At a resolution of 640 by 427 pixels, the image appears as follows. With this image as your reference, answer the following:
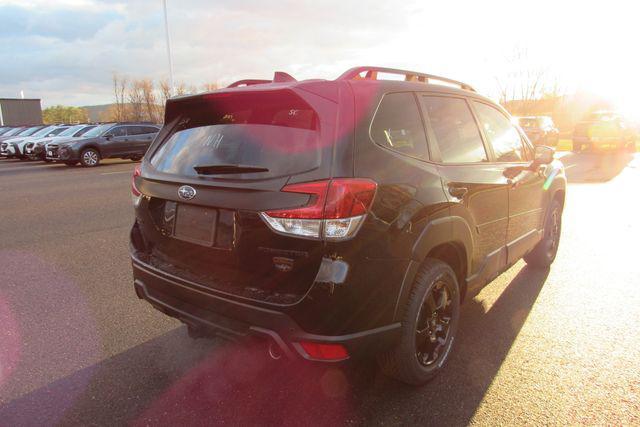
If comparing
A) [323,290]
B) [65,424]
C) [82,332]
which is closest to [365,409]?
[323,290]

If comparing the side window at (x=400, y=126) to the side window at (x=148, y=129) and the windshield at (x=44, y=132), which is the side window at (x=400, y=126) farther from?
the windshield at (x=44, y=132)

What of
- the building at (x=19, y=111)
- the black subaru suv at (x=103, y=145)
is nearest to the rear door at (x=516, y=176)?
the black subaru suv at (x=103, y=145)

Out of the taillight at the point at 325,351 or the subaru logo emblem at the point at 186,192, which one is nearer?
the taillight at the point at 325,351

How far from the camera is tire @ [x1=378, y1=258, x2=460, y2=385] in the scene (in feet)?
8.12

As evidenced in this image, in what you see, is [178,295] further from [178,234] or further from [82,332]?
[82,332]

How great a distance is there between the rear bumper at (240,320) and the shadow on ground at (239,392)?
0.46 meters

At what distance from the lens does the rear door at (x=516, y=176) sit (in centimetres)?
351

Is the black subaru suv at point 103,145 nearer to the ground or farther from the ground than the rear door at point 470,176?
nearer to the ground

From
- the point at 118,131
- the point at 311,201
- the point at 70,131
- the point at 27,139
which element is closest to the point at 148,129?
the point at 118,131

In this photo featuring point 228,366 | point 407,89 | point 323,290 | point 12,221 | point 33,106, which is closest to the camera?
point 323,290

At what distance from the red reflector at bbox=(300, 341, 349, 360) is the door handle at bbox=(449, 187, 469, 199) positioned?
1.14 meters

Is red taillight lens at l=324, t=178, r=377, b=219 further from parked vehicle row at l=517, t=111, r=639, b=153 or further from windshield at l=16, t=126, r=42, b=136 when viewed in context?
windshield at l=16, t=126, r=42, b=136

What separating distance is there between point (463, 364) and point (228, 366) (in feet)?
5.04

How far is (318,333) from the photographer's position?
214 centimetres
